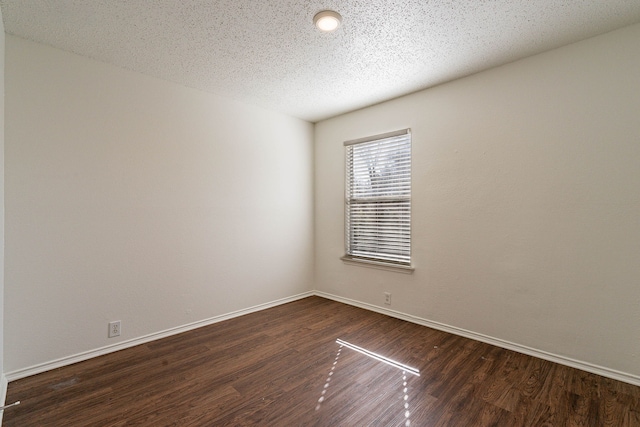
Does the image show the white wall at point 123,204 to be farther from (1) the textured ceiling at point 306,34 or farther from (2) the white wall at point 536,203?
(2) the white wall at point 536,203

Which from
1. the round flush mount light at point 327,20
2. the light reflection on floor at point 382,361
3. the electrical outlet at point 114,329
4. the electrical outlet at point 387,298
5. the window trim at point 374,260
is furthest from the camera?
the electrical outlet at point 387,298

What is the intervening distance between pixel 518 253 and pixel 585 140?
3.31ft

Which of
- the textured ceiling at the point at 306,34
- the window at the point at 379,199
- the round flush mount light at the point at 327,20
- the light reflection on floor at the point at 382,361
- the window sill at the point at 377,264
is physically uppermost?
the textured ceiling at the point at 306,34

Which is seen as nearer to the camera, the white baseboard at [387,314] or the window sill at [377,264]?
the white baseboard at [387,314]

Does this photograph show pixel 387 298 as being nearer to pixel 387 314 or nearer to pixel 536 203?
pixel 387 314

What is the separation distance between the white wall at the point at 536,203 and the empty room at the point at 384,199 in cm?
1

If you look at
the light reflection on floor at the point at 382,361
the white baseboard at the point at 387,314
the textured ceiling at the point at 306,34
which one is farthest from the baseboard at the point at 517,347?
the textured ceiling at the point at 306,34

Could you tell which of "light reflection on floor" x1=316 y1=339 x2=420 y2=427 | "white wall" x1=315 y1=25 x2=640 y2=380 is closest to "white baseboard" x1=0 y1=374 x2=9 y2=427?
"light reflection on floor" x1=316 y1=339 x2=420 y2=427

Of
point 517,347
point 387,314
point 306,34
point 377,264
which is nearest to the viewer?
point 306,34

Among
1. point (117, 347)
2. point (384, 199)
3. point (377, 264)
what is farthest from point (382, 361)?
point (117, 347)

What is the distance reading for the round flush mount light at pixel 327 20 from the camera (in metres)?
1.95

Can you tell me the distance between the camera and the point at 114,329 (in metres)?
2.58

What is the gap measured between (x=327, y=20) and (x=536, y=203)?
7.24 feet

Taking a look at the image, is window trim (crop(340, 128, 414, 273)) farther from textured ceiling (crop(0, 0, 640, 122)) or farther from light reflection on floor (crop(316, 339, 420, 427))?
light reflection on floor (crop(316, 339, 420, 427))
